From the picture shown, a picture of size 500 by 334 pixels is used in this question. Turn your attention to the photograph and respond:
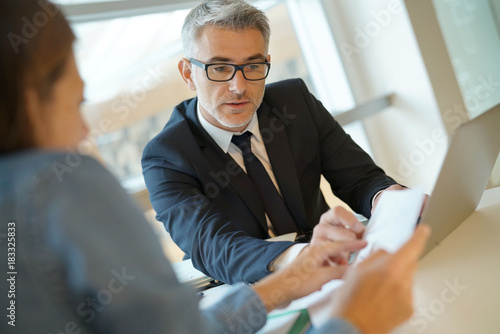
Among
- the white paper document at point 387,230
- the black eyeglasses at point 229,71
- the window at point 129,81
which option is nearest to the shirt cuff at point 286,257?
the white paper document at point 387,230

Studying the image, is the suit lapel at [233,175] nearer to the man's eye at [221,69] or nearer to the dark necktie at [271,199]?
the dark necktie at [271,199]

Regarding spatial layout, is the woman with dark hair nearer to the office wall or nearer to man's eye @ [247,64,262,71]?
man's eye @ [247,64,262,71]

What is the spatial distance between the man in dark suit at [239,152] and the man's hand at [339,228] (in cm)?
46

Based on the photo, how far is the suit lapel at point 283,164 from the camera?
1.79 m

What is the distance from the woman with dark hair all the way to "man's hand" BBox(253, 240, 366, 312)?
1.12ft

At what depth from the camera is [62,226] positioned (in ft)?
1.91

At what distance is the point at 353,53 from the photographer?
3471 millimetres

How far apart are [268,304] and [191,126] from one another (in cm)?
96

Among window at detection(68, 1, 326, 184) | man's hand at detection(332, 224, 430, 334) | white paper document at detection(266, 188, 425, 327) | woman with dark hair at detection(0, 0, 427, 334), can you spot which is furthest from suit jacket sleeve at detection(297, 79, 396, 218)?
woman with dark hair at detection(0, 0, 427, 334)

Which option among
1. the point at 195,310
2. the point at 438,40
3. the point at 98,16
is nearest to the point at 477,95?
the point at 438,40

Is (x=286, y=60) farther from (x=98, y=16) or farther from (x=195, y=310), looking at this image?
(x=195, y=310)

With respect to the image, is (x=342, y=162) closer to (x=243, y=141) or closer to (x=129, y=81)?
(x=243, y=141)

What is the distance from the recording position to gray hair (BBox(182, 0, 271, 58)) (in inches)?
69.3

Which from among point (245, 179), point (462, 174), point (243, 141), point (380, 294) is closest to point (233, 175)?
point (245, 179)
